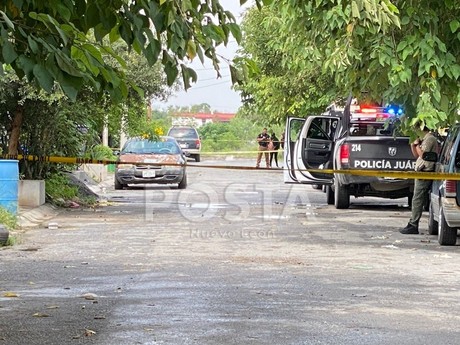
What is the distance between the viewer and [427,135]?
17.2 meters

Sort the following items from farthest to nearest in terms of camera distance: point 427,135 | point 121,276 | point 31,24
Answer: point 427,135 < point 121,276 < point 31,24

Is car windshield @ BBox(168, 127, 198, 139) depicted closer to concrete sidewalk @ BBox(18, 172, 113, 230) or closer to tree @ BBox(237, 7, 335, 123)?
tree @ BBox(237, 7, 335, 123)

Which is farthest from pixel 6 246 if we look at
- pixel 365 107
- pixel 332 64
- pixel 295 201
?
pixel 295 201

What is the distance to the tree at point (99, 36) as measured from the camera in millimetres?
5602

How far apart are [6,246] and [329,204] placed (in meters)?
12.3

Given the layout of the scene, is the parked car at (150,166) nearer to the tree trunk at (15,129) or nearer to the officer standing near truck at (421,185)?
the tree trunk at (15,129)

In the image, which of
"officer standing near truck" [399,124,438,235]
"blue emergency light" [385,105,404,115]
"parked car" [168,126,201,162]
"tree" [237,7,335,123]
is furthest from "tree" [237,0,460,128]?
"parked car" [168,126,201,162]

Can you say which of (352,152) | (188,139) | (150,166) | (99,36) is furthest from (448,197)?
(188,139)

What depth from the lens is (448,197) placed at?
48.5 feet

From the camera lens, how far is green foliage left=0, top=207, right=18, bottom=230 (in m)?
16.4

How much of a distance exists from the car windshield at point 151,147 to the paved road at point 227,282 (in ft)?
31.4

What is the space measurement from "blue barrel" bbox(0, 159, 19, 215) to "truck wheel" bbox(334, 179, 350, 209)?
8.33 m

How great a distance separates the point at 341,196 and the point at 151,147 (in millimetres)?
8605

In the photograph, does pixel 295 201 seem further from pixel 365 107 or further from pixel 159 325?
pixel 159 325
